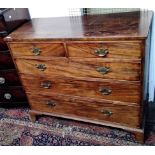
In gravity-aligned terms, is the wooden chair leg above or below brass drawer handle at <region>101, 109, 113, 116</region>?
below

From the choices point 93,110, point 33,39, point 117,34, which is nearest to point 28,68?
point 33,39

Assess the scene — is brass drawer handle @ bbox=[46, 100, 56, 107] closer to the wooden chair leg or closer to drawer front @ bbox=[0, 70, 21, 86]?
the wooden chair leg

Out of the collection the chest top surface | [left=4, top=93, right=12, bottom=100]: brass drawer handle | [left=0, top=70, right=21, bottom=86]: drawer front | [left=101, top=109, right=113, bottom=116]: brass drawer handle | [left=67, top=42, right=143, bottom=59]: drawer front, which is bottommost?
[left=4, top=93, right=12, bottom=100]: brass drawer handle

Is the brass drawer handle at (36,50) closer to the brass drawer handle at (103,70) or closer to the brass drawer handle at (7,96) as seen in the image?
the brass drawer handle at (103,70)

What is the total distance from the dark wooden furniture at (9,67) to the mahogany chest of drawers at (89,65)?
100mm

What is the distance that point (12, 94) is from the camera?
7.06ft

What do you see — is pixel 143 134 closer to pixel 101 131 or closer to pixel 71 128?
pixel 101 131

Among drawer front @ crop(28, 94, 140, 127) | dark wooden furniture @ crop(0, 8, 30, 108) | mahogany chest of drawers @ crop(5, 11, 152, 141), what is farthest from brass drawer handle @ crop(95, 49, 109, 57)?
dark wooden furniture @ crop(0, 8, 30, 108)

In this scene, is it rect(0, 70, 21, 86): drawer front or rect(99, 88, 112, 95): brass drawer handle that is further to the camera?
rect(0, 70, 21, 86): drawer front

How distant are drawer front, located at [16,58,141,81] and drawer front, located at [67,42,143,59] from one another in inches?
1.8

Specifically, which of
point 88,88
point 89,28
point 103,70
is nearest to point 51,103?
point 88,88

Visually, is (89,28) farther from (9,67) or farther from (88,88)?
(9,67)

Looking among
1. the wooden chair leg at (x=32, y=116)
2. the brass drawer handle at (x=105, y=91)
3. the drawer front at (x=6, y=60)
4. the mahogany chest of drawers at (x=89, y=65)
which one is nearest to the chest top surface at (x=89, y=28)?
the mahogany chest of drawers at (x=89, y=65)

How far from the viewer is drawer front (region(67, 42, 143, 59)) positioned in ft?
4.40
